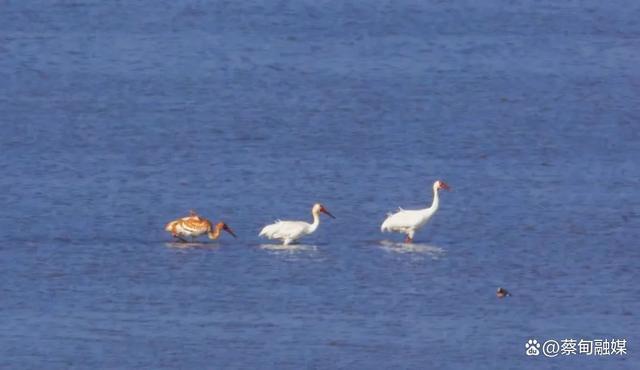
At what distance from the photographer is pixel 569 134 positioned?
25.8m

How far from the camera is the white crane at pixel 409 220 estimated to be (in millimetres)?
20250

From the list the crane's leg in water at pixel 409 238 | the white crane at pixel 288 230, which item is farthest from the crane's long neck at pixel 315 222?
the crane's leg in water at pixel 409 238

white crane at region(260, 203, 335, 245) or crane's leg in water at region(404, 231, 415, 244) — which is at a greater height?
crane's leg in water at region(404, 231, 415, 244)

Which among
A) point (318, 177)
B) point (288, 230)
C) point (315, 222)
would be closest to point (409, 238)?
point (315, 222)

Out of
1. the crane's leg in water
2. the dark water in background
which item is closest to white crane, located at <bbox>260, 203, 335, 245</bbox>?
the dark water in background

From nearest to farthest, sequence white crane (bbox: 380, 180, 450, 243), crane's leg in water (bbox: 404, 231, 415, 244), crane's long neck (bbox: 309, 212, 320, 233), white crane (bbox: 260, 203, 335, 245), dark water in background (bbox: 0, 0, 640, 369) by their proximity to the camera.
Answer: dark water in background (bbox: 0, 0, 640, 369) < white crane (bbox: 260, 203, 335, 245) < crane's long neck (bbox: 309, 212, 320, 233) < white crane (bbox: 380, 180, 450, 243) < crane's leg in water (bbox: 404, 231, 415, 244)

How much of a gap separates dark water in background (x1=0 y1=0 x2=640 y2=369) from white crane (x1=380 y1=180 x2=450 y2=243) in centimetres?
23

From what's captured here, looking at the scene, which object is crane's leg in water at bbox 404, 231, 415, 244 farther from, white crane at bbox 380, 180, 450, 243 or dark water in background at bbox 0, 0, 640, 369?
dark water in background at bbox 0, 0, 640, 369

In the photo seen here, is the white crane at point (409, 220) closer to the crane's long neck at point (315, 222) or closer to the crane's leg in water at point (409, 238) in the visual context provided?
the crane's leg in water at point (409, 238)

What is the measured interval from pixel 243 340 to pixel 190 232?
3.71 m

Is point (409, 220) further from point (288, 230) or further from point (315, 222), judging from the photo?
point (288, 230)

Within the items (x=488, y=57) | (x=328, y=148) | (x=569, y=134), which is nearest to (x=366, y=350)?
(x=328, y=148)

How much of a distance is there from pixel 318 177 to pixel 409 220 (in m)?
2.73

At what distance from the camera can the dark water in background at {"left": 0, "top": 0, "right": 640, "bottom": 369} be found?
16.7 m
